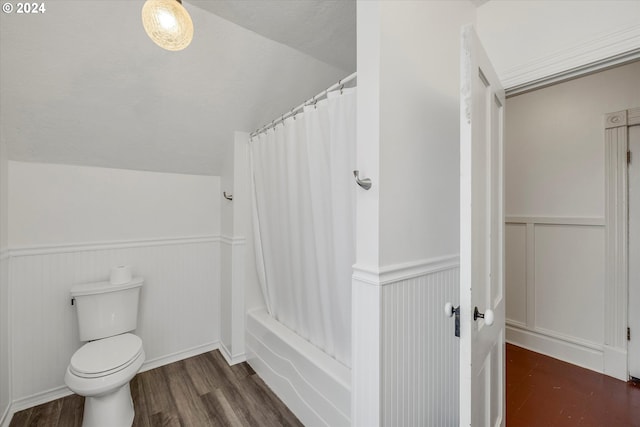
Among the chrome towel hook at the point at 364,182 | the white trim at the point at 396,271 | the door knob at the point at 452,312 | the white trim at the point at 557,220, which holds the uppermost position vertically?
the chrome towel hook at the point at 364,182

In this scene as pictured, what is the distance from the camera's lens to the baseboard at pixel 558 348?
2.06 m

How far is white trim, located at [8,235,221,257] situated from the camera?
5.74 feet

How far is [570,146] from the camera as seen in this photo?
217 centimetres

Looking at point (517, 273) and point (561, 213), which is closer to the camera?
point (561, 213)

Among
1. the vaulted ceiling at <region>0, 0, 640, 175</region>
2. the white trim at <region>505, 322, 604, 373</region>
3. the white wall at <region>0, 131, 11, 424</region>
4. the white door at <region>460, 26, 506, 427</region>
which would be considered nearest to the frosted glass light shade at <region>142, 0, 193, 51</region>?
the vaulted ceiling at <region>0, 0, 640, 175</region>

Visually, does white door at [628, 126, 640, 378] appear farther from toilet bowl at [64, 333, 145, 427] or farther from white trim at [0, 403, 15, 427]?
white trim at [0, 403, 15, 427]

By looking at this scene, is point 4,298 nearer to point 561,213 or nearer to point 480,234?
point 480,234

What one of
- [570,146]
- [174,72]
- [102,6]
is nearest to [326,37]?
[174,72]

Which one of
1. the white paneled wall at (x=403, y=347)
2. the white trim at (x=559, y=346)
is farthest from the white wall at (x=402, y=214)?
the white trim at (x=559, y=346)

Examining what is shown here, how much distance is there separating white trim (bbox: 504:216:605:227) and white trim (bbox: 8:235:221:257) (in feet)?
8.58

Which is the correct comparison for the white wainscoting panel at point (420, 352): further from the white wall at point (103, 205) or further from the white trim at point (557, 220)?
the white wall at point (103, 205)

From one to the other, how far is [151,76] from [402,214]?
5.52 ft

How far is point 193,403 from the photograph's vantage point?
5.82 ft

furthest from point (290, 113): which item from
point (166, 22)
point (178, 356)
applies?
point (178, 356)
